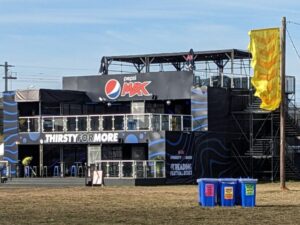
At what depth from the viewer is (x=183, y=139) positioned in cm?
4559

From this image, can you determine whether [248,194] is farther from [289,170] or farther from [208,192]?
[289,170]

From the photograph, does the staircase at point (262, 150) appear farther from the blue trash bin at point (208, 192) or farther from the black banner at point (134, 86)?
the blue trash bin at point (208, 192)

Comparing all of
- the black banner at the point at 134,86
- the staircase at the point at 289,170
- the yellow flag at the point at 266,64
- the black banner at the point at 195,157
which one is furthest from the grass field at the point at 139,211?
the black banner at the point at 134,86

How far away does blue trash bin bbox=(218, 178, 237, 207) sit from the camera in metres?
24.8

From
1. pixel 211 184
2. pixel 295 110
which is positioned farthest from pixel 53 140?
pixel 211 184

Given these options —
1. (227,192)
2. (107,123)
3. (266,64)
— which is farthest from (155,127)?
(227,192)

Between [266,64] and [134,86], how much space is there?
15.5 meters

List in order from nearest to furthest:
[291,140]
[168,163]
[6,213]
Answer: [6,213]
[168,163]
[291,140]

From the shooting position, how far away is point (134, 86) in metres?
51.1

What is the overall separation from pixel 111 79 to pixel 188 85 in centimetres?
586

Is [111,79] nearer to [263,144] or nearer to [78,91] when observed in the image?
[78,91]

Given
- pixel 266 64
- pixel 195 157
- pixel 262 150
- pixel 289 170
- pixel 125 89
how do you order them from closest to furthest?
1. pixel 266 64
2. pixel 195 157
3. pixel 262 150
4. pixel 289 170
5. pixel 125 89

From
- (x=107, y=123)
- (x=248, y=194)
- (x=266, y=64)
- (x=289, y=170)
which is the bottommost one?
(x=289, y=170)

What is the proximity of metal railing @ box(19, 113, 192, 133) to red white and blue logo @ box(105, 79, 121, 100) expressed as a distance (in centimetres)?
532
